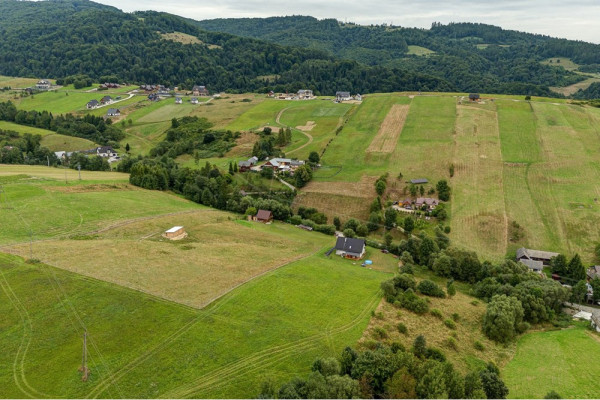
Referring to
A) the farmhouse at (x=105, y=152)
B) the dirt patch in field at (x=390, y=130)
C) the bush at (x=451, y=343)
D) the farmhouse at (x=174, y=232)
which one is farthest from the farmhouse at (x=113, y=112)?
the bush at (x=451, y=343)

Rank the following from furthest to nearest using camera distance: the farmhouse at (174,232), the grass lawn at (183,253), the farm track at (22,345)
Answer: the farmhouse at (174,232), the grass lawn at (183,253), the farm track at (22,345)

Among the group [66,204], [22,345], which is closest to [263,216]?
[66,204]

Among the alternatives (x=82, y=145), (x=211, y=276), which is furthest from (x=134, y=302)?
(x=82, y=145)

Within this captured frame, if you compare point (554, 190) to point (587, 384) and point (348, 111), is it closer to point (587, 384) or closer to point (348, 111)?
point (587, 384)

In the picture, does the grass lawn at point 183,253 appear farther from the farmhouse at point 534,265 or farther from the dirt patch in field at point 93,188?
the farmhouse at point 534,265

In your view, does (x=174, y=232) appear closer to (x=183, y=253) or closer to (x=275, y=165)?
(x=183, y=253)

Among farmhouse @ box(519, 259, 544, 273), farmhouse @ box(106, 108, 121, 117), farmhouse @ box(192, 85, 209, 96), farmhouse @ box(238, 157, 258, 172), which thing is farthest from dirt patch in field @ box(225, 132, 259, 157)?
farmhouse @ box(192, 85, 209, 96)
